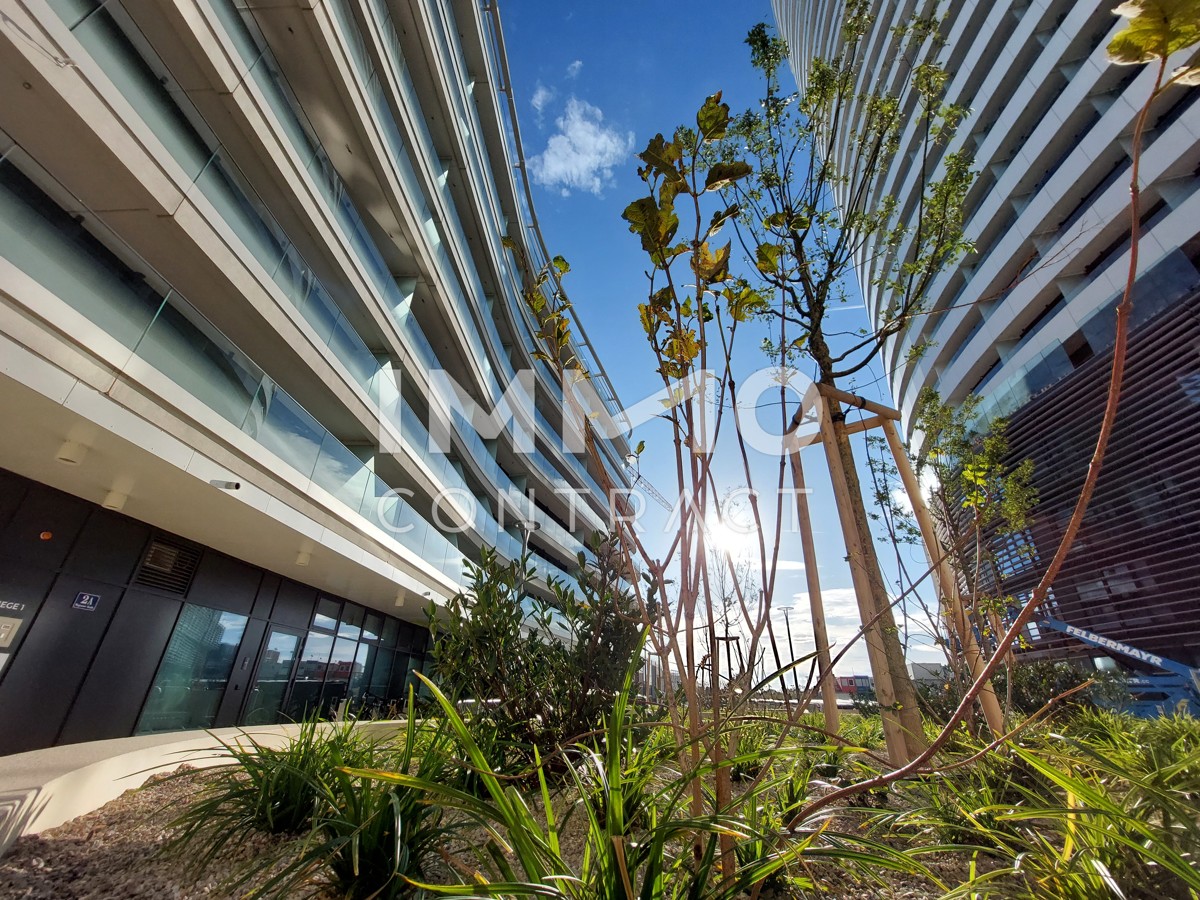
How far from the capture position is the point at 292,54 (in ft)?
33.5

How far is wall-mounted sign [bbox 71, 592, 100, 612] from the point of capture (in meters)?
6.93

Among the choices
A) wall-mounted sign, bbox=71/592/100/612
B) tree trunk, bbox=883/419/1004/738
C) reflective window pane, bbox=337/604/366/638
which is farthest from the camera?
reflective window pane, bbox=337/604/366/638

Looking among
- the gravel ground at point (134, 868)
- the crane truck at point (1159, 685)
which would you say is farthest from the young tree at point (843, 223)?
the crane truck at point (1159, 685)

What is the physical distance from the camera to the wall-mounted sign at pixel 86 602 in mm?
6931

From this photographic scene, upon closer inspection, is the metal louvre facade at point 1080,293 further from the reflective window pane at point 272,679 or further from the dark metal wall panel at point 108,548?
the reflective window pane at point 272,679

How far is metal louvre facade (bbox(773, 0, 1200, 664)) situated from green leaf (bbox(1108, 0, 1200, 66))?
24.2 ft

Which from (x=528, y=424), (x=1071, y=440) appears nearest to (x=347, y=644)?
(x=528, y=424)

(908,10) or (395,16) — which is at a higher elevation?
(908,10)

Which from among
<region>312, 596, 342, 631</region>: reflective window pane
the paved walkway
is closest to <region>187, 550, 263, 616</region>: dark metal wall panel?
<region>312, 596, 342, 631</region>: reflective window pane

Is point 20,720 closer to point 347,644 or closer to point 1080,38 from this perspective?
point 347,644

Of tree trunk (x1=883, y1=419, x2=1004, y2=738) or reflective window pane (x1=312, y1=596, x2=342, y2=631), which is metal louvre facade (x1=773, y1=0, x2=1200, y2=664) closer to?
tree trunk (x1=883, y1=419, x2=1004, y2=738)

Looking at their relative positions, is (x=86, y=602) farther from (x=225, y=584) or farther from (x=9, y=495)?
(x=225, y=584)

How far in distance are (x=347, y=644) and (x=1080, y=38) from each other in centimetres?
3077

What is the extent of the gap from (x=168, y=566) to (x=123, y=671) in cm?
161
